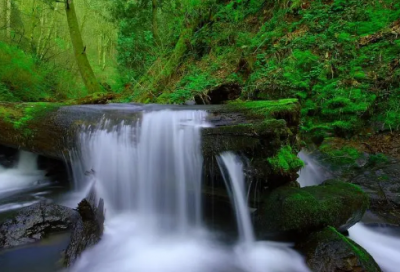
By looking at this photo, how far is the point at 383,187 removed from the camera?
13.7 feet

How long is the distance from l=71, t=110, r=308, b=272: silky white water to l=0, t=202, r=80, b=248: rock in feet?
1.80

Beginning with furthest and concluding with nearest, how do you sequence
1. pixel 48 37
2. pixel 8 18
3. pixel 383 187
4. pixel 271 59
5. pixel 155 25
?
pixel 48 37 → pixel 155 25 → pixel 8 18 → pixel 271 59 → pixel 383 187

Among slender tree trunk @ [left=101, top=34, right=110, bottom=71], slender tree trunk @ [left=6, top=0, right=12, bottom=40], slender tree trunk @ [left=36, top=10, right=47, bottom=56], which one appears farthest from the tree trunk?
slender tree trunk @ [left=101, top=34, right=110, bottom=71]

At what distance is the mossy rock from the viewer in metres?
3.05

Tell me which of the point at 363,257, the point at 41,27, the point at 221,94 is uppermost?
the point at 41,27

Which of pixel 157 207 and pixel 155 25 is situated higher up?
pixel 155 25

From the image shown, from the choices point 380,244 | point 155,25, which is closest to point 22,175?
point 380,244

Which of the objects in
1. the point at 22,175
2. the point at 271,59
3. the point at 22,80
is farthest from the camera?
the point at 22,80

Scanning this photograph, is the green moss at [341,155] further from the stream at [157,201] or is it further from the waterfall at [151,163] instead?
the waterfall at [151,163]

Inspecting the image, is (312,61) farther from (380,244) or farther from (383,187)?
(380,244)

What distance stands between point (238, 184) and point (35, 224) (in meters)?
2.64

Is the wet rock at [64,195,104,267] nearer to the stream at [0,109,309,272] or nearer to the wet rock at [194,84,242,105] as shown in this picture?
the stream at [0,109,309,272]

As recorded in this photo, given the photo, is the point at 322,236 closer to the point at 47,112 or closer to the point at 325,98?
the point at 325,98

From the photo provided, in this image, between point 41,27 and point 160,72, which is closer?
point 160,72
